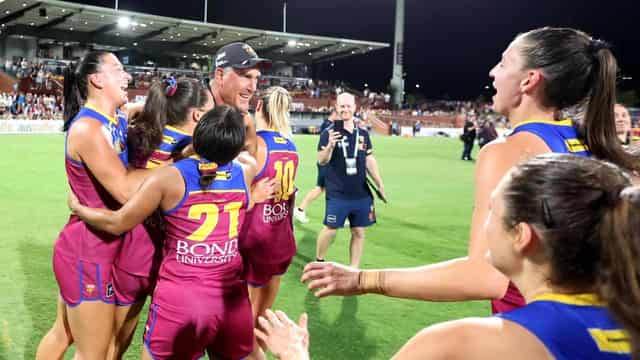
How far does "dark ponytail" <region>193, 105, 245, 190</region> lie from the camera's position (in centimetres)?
296

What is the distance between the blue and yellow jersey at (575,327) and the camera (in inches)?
53.2

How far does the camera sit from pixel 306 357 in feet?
6.16

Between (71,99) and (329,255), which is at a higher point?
(71,99)

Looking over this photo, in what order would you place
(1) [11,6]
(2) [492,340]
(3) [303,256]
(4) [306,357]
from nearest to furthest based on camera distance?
(2) [492,340] → (4) [306,357] → (3) [303,256] → (1) [11,6]

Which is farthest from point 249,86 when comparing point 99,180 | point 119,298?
point 119,298

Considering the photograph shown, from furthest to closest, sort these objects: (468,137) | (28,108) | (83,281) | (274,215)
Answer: (28,108), (468,137), (274,215), (83,281)

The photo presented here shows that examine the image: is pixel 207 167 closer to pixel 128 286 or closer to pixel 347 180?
pixel 128 286

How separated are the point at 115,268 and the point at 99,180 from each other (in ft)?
1.82

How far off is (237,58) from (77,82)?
1.05 m

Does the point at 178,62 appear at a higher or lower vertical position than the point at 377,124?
higher

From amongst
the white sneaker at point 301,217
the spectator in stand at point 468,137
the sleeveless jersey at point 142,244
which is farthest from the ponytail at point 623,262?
the spectator in stand at point 468,137

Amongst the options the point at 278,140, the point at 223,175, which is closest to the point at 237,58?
the point at 278,140

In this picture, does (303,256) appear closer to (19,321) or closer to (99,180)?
(19,321)

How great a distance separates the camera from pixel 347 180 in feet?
23.7
